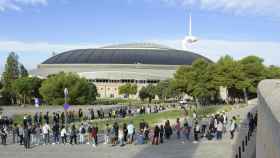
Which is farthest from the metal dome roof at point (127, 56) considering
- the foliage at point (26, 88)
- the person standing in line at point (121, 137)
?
the person standing in line at point (121, 137)

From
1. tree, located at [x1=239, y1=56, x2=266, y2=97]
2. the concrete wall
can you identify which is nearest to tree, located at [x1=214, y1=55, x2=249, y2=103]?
tree, located at [x1=239, y1=56, x2=266, y2=97]

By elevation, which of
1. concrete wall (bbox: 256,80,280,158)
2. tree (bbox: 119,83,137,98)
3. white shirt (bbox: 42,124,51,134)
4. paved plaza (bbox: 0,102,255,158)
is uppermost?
tree (bbox: 119,83,137,98)

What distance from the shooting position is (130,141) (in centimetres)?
2650

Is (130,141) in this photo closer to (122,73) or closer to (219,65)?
(219,65)

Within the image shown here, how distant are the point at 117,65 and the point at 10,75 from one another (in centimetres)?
7058

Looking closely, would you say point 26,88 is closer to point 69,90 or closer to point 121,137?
point 69,90

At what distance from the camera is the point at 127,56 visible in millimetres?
180375

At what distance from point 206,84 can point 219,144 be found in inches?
2133

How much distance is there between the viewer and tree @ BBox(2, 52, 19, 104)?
93.9m

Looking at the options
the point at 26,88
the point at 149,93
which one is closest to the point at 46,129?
the point at 26,88

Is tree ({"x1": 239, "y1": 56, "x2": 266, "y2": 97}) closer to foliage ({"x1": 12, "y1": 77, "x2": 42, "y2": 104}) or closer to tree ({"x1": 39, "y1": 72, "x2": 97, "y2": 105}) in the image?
tree ({"x1": 39, "y1": 72, "x2": 97, "y2": 105})

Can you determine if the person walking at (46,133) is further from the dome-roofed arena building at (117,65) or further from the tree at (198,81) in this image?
the dome-roofed arena building at (117,65)

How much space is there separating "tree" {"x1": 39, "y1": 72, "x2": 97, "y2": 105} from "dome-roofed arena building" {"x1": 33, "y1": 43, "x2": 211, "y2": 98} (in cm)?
7407

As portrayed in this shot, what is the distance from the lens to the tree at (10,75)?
3698 inches
